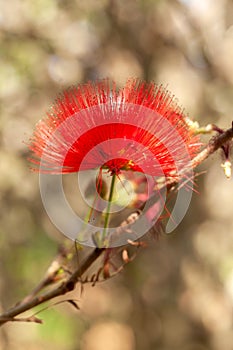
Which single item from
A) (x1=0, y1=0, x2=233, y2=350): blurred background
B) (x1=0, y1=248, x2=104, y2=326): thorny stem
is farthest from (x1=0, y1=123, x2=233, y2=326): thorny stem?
(x1=0, y1=0, x2=233, y2=350): blurred background

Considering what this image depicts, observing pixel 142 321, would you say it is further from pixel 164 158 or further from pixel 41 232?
pixel 164 158

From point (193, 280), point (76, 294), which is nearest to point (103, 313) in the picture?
point (76, 294)

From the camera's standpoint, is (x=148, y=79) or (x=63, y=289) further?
(x=148, y=79)

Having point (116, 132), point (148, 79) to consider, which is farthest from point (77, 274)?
point (148, 79)

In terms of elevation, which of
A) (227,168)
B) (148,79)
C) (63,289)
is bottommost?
(63,289)

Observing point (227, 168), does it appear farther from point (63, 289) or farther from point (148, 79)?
point (148, 79)

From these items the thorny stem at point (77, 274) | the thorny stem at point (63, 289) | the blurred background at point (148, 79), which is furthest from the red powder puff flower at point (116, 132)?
the blurred background at point (148, 79)
